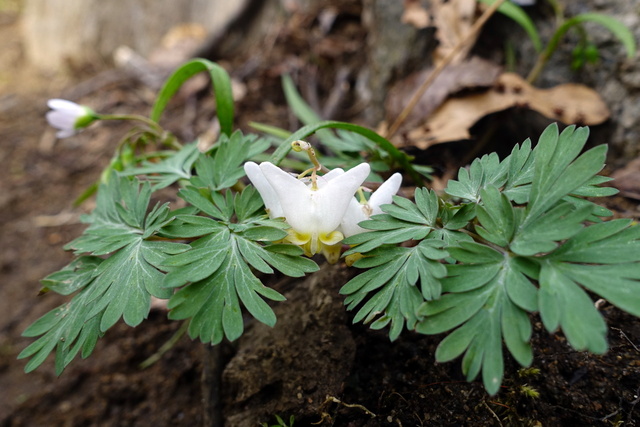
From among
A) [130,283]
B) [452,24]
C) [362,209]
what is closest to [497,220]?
[362,209]

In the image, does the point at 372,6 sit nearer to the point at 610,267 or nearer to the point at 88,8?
the point at 610,267

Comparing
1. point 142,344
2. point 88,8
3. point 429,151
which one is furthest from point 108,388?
point 88,8

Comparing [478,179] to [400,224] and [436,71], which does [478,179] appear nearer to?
[400,224]

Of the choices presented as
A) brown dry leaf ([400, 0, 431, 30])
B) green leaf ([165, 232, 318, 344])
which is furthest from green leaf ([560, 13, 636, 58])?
green leaf ([165, 232, 318, 344])

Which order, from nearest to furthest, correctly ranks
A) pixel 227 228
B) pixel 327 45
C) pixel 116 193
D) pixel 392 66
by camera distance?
pixel 227 228
pixel 116 193
pixel 392 66
pixel 327 45

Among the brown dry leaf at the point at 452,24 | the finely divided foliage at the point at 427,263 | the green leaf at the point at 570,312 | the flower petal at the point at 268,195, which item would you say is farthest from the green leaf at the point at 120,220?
the brown dry leaf at the point at 452,24

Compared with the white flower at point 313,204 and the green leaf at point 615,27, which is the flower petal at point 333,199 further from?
the green leaf at point 615,27

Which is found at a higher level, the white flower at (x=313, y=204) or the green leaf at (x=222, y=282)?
the white flower at (x=313, y=204)
